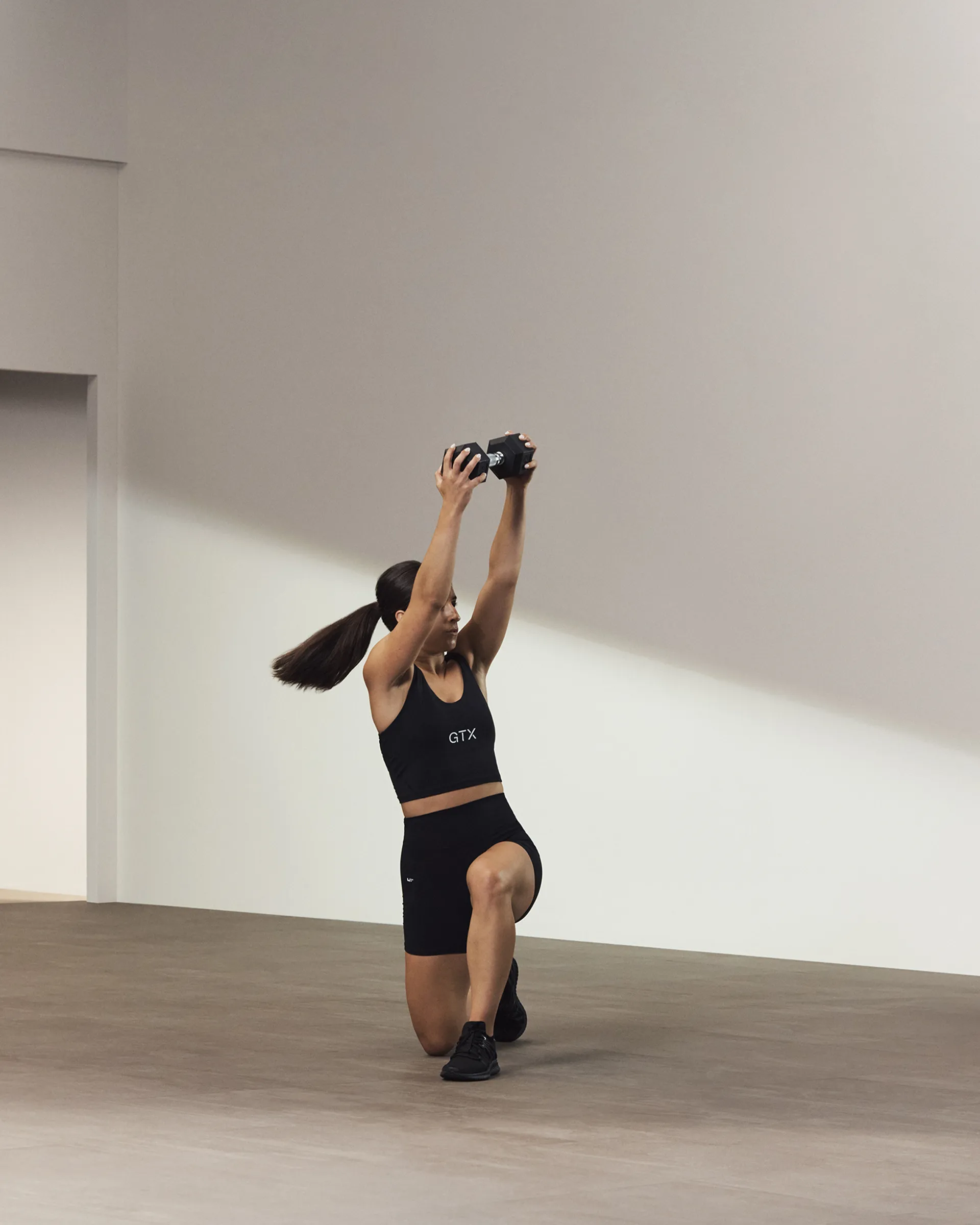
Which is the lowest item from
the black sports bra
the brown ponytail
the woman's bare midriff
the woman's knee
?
the woman's knee

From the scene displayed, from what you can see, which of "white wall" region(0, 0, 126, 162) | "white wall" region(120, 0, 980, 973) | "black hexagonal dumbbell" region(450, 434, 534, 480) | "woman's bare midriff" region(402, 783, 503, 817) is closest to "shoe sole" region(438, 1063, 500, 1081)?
"woman's bare midriff" region(402, 783, 503, 817)

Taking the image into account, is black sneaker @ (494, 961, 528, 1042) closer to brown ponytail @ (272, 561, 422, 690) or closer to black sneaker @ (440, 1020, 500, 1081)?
black sneaker @ (440, 1020, 500, 1081)

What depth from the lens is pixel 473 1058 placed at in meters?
4.20

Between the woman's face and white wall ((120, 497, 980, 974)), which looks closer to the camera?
the woman's face

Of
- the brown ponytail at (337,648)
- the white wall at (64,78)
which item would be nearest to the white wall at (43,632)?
the white wall at (64,78)

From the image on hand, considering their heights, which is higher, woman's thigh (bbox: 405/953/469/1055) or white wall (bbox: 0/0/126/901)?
white wall (bbox: 0/0/126/901)

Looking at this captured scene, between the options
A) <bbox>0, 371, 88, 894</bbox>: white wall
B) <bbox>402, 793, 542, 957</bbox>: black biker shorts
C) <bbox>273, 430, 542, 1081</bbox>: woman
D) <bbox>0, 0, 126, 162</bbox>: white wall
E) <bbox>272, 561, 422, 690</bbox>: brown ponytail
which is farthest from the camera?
<bbox>0, 371, 88, 894</bbox>: white wall

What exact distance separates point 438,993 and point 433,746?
1.80 ft

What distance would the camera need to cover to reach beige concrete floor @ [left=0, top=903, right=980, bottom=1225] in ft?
10.4

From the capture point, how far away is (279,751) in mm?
7883

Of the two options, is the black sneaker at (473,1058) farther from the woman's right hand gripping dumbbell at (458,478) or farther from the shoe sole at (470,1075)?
the woman's right hand gripping dumbbell at (458,478)

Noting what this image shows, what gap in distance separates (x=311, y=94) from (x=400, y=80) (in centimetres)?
47

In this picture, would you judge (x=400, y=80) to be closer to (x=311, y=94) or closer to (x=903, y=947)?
(x=311, y=94)

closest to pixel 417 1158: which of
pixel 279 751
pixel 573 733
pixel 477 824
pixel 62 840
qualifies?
pixel 477 824
